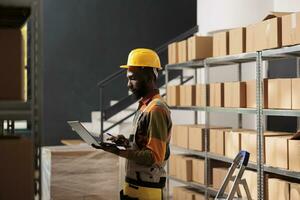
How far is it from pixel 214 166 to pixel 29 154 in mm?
3842

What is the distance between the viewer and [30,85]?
5.75 feet

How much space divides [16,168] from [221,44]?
11.8 feet

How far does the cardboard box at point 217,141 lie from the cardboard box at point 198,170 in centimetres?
27

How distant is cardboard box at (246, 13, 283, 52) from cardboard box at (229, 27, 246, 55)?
8 cm

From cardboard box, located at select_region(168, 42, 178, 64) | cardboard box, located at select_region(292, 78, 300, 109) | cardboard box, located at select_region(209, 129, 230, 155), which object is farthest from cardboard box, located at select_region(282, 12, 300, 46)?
cardboard box, located at select_region(168, 42, 178, 64)

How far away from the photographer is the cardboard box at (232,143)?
4.70m

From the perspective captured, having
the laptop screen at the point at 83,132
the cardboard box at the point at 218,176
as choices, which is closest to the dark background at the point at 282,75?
the cardboard box at the point at 218,176

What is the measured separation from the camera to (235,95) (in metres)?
4.72

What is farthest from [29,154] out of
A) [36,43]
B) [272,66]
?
[272,66]

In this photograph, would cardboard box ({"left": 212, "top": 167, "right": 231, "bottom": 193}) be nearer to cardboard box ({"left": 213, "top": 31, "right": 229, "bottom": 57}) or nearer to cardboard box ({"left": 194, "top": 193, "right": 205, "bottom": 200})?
cardboard box ({"left": 194, "top": 193, "right": 205, "bottom": 200})

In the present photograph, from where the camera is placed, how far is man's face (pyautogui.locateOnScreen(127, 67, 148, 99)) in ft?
10.5

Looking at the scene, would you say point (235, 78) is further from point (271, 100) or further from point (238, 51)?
point (271, 100)

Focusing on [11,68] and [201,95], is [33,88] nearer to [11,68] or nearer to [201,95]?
[11,68]

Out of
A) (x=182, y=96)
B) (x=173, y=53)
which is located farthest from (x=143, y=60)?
(x=173, y=53)
